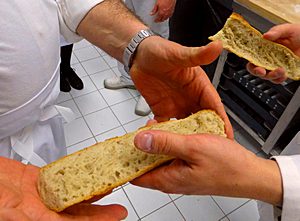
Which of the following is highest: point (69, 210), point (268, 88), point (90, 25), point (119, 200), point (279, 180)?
point (90, 25)

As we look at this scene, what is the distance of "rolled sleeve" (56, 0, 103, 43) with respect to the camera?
75 centimetres

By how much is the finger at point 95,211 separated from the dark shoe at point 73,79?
1.35 m

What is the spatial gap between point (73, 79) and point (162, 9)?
0.79 metres

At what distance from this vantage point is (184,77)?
0.73 metres

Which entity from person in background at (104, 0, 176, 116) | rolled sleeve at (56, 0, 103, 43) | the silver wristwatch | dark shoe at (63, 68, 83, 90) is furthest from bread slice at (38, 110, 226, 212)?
dark shoe at (63, 68, 83, 90)

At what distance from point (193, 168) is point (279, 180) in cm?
22

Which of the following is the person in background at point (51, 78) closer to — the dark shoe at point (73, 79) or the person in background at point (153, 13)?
the person in background at point (153, 13)

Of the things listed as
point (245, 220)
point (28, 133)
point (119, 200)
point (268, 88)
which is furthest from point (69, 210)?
point (268, 88)

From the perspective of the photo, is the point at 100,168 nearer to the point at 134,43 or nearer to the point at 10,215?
the point at 10,215

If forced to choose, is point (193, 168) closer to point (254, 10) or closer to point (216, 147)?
point (216, 147)

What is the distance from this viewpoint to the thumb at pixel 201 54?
1.85 feet

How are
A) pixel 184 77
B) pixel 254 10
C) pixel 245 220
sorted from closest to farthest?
pixel 184 77 → pixel 254 10 → pixel 245 220

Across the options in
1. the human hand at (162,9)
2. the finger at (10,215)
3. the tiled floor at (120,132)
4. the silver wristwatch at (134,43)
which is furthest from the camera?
the human hand at (162,9)

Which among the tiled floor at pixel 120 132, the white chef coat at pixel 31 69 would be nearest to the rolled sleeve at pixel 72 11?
the white chef coat at pixel 31 69
